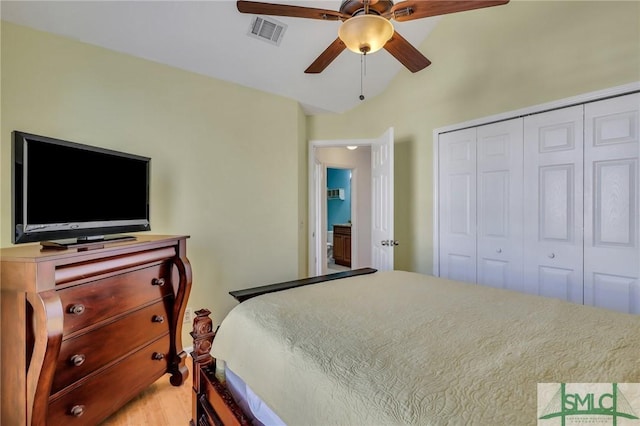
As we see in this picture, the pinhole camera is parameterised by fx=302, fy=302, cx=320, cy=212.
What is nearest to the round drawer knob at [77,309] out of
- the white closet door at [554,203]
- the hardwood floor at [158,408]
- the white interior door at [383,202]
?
the hardwood floor at [158,408]

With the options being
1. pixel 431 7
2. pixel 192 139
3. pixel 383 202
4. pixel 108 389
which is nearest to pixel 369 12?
pixel 431 7

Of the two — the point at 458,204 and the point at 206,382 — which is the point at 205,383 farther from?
the point at 458,204

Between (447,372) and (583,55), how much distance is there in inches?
97.3

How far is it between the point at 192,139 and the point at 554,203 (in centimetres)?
291

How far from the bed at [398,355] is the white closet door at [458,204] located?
4.11 ft

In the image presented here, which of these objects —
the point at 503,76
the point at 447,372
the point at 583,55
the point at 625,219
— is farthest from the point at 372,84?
the point at 447,372

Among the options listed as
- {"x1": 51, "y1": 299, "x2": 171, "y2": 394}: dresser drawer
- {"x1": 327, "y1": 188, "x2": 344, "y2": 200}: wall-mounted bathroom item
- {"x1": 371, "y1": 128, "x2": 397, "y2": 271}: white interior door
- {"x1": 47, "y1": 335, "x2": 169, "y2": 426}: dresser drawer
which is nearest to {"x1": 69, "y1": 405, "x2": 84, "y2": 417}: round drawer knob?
{"x1": 47, "y1": 335, "x2": 169, "y2": 426}: dresser drawer

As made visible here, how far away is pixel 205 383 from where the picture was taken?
1350 mm

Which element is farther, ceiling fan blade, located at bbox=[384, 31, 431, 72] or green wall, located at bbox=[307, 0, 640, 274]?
green wall, located at bbox=[307, 0, 640, 274]

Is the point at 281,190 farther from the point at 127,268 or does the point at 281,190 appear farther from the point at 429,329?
the point at 429,329

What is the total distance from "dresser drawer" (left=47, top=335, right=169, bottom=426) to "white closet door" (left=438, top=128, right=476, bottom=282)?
247 cm

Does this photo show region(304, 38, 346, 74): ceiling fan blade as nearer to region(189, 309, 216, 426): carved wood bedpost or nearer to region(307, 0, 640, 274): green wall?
region(307, 0, 640, 274): green wall

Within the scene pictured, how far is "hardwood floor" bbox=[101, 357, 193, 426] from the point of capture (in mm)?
1732

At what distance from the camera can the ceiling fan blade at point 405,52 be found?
5.73 ft
